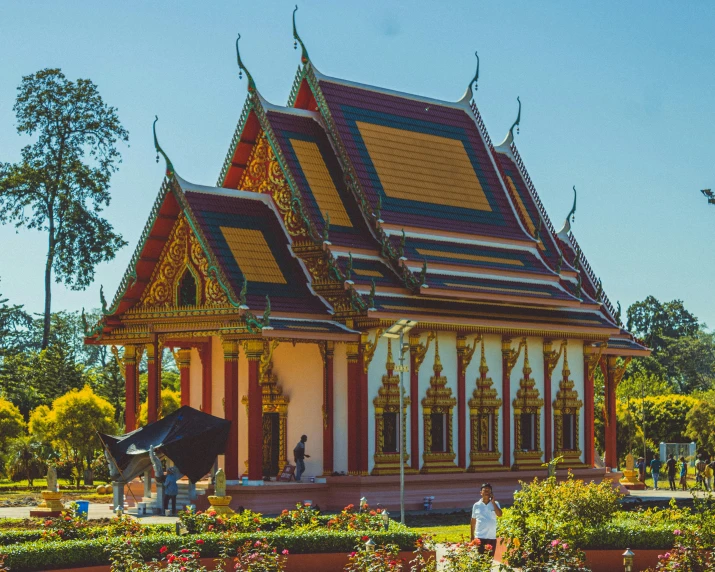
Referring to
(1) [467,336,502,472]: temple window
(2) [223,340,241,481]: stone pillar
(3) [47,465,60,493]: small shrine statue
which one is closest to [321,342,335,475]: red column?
(2) [223,340,241,481]: stone pillar

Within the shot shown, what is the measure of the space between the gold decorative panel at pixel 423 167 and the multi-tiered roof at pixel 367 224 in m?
0.04

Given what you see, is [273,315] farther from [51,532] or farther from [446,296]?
[51,532]

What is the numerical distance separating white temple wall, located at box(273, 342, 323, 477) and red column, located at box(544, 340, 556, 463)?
713 centimetres

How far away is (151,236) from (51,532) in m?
12.2

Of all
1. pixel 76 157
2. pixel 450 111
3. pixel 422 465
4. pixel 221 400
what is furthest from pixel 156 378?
pixel 76 157

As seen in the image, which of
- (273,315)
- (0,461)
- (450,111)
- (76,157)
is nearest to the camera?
(273,315)

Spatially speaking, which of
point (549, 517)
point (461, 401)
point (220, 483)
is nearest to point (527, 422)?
point (461, 401)

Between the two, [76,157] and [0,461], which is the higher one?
[76,157]

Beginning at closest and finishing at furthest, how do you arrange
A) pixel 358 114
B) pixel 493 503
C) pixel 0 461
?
pixel 493 503 < pixel 358 114 < pixel 0 461

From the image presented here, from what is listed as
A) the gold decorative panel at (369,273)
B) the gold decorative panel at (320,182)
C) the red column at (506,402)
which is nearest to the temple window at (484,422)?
the red column at (506,402)

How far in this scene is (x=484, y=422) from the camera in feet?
111

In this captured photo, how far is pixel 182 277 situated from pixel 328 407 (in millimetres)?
4402

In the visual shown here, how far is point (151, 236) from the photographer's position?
31.0 m

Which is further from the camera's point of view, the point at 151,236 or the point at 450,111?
the point at 450,111
